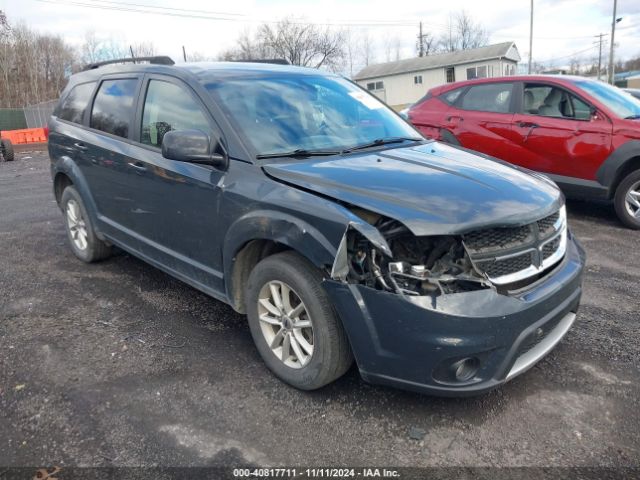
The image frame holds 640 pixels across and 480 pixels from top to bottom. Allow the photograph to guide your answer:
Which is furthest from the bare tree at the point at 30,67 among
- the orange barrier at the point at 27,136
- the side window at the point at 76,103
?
the side window at the point at 76,103

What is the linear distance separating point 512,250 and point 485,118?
4873 millimetres

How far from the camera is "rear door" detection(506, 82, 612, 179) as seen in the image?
6031 millimetres

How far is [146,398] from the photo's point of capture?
2965 millimetres

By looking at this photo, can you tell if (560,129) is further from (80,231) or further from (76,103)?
(80,231)

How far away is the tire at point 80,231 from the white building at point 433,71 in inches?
1605

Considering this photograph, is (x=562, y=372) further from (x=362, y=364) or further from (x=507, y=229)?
(x=362, y=364)

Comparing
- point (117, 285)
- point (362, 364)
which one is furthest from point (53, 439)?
point (117, 285)

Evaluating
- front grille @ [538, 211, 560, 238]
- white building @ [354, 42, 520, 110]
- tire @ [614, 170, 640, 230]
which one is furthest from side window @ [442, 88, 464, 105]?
white building @ [354, 42, 520, 110]

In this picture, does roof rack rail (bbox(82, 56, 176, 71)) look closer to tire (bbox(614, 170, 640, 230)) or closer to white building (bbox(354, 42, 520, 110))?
tire (bbox(614, 170, 640, 230))

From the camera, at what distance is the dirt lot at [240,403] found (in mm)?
2484

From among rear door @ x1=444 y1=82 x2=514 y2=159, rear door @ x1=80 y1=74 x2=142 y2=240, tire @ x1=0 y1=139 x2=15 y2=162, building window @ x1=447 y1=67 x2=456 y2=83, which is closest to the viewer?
rear door @ x1=80 y1=74 x2=142 y2=240

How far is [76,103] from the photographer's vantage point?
5.08 m

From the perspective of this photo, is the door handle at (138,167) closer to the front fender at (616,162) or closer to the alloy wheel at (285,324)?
the alloy wheel at (285,324)

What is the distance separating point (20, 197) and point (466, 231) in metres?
9.65
